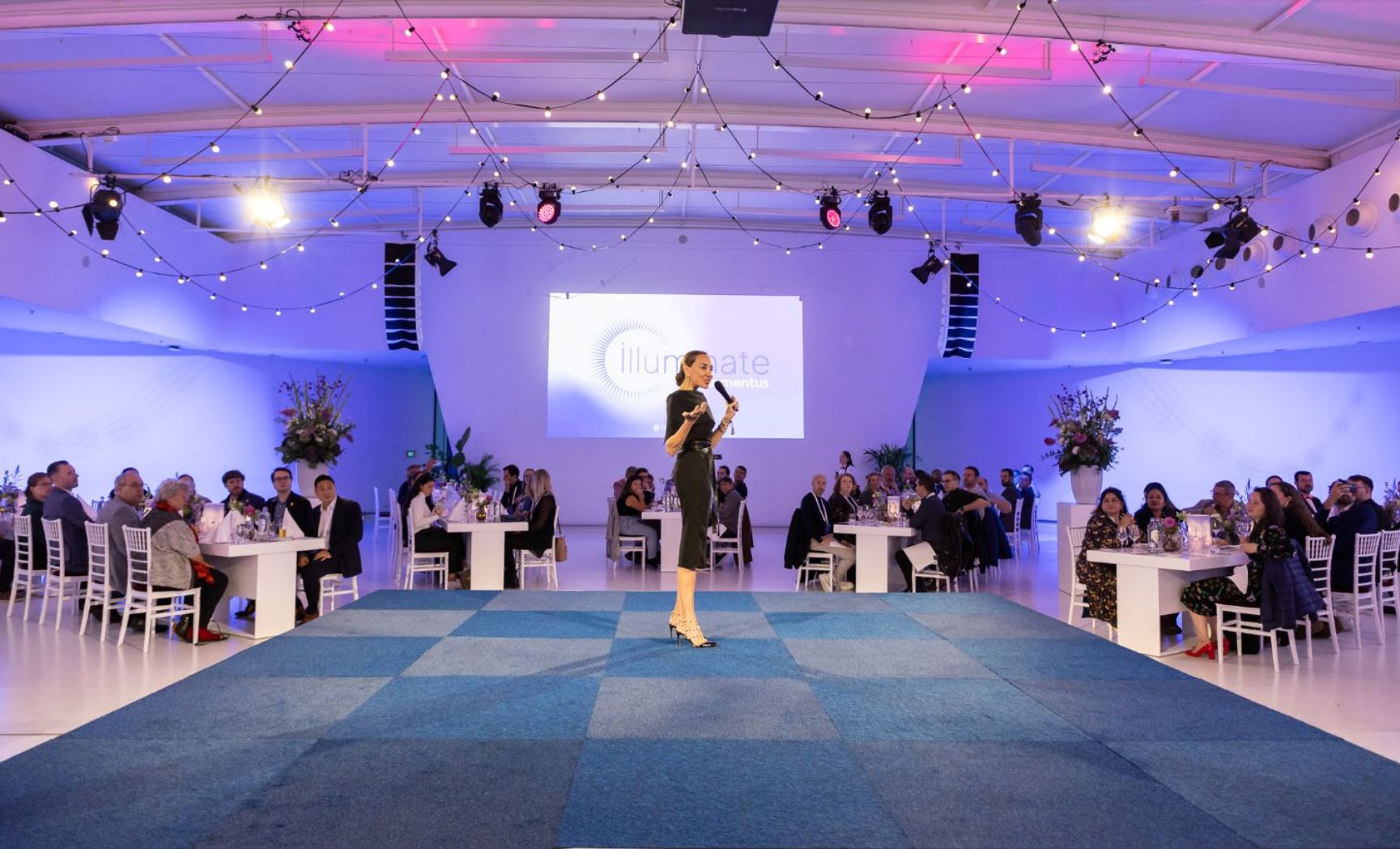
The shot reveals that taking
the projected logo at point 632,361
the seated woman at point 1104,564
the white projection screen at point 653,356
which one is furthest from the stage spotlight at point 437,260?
the seated woman at point 1104,564

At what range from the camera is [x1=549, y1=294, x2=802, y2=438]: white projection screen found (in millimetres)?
15969

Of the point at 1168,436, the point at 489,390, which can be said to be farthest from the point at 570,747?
the point at 1168,436

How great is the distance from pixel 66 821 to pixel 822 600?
533 cm

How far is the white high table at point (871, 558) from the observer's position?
29.1ft

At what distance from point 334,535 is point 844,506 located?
→ 188 inches

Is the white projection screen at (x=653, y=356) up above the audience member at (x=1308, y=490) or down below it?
above

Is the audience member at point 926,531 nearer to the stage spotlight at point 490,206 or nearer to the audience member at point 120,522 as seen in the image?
the audience member at point 120,522

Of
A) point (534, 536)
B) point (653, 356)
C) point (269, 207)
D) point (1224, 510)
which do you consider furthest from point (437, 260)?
point (1224, 510)

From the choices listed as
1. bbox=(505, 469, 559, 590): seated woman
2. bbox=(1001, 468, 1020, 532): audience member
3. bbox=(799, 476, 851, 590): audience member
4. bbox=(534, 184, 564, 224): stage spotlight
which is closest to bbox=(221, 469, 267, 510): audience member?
bbox=(505, 469, 559, 590): seated woman

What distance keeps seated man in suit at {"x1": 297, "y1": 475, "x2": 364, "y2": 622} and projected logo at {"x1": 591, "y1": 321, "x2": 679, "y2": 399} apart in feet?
27.3

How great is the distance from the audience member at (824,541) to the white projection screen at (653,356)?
625 cm

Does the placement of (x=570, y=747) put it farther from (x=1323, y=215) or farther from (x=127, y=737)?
(x=1323, y=215)

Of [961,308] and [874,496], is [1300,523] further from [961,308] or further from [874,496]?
[961,308]

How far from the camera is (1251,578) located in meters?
6.27
